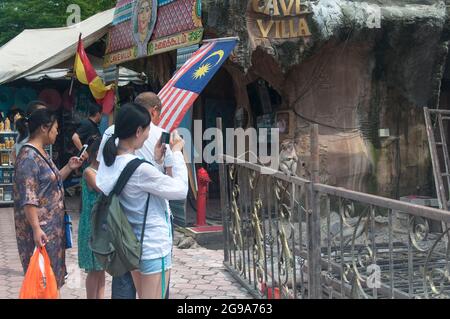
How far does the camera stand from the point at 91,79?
31.4ft

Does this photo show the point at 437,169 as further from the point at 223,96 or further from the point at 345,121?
the point at 223,96

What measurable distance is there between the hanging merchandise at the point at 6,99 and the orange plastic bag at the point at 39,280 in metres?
10.3

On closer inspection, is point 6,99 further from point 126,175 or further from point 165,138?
point 126,175

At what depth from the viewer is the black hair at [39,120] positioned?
12.1 ft

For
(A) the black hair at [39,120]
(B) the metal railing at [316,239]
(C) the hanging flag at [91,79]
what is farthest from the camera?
(C) the hanging flag at [91,79]

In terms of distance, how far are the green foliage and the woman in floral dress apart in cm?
1553

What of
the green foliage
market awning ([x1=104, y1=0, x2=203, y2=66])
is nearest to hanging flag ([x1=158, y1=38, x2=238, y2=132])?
market awning ([x1=104, y1=0, x2=203, y2=66])

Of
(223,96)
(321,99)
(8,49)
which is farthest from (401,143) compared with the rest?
(8,49)

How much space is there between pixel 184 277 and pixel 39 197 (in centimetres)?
237

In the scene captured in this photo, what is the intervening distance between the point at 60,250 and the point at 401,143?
252 inches

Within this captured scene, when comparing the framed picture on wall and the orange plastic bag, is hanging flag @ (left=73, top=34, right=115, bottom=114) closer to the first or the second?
the framed picture on wall

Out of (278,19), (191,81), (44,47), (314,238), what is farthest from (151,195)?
(44,47)

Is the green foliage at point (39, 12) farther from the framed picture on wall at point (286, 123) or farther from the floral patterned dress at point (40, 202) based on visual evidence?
the floral patterned dress at point (40, 202)

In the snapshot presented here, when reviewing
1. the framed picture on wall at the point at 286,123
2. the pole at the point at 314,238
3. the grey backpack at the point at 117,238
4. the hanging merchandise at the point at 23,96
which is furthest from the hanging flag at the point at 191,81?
the hanging merchandise at the point at 23,96
